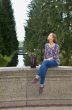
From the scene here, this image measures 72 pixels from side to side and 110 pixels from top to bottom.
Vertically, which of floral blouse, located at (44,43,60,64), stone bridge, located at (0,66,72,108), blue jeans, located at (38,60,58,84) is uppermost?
floral blouse, located at (44,43,60,64)

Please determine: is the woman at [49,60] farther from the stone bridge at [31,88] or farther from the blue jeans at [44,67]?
the stone bridge at [31,88]

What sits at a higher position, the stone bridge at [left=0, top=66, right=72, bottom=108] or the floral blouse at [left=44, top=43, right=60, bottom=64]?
the floral blouse at [left=44, top=43, right=60, bottom=64]

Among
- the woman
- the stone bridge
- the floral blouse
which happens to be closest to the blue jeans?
the woman

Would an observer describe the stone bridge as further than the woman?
Yes

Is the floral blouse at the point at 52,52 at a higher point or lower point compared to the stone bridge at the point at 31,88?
higher

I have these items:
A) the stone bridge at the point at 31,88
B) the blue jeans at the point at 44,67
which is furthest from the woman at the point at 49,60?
the stone bridge at the point at 31,88

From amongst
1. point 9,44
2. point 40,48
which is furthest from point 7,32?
point 40,48

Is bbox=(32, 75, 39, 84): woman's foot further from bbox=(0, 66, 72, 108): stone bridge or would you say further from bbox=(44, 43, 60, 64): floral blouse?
bbox=(44, 43, 60, 64): floral blouse

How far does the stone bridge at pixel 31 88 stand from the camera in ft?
35.2

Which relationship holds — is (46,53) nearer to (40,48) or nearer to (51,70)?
(51,70)

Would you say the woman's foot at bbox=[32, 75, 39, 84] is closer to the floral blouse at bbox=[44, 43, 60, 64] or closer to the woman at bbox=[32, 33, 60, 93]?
the woman at bbox=[32, 33, 60, 93]

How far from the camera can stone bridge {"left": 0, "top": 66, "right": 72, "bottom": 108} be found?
35.2 feet

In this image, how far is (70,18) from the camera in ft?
123

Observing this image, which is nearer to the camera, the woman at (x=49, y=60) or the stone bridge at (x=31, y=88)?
the woman at (x=49, y=60)
